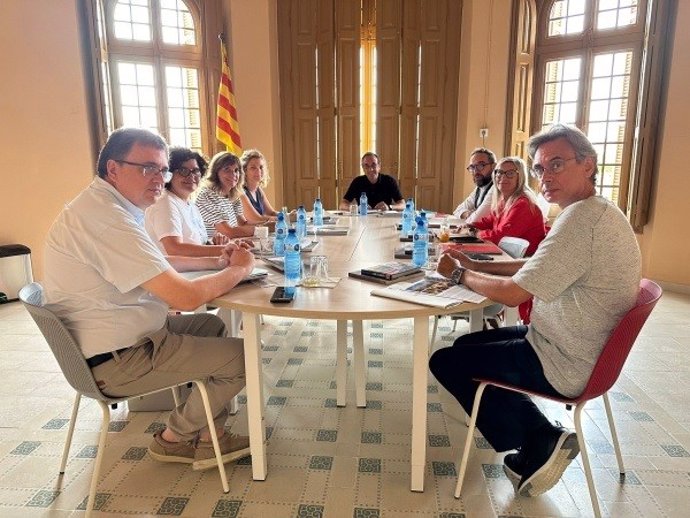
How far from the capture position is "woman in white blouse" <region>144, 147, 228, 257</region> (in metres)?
2.26

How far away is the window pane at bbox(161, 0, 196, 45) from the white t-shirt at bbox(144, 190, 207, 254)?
3572 millimetres

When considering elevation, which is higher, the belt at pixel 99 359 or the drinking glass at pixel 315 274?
the drinking glass at pixel 315 274

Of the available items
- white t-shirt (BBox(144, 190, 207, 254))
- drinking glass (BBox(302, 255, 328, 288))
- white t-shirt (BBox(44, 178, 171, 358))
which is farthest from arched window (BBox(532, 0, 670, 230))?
white t-shirt (BBox(44, 178, 171, 358))

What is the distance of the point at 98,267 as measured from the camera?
1.50 meters

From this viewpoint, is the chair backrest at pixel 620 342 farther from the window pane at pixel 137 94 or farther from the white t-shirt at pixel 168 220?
the window pane at pixel 137 94

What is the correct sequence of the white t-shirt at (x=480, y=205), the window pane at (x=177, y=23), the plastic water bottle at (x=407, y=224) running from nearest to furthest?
the plastic water bottle at (x=407, y=224)
the white t-shirt at (x=480, y=205)
the window pane at (x=177, y=23)

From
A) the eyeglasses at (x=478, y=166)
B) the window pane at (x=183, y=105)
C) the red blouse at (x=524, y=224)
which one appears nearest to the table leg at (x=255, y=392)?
the red blouse at (x=524, y=224)

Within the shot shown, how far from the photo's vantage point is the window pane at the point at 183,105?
17.5 feet

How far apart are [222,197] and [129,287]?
1874 mm

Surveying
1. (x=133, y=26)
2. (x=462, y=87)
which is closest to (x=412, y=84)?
(x=462, y=87)

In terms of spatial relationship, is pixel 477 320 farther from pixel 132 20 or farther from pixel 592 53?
pixel 132 20

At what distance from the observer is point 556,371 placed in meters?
1.55

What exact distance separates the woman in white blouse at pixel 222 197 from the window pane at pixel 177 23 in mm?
2764

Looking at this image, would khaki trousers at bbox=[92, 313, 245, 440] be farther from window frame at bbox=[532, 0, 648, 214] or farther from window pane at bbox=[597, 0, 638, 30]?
window pane at bbox=[597, 0, 638, 30]
